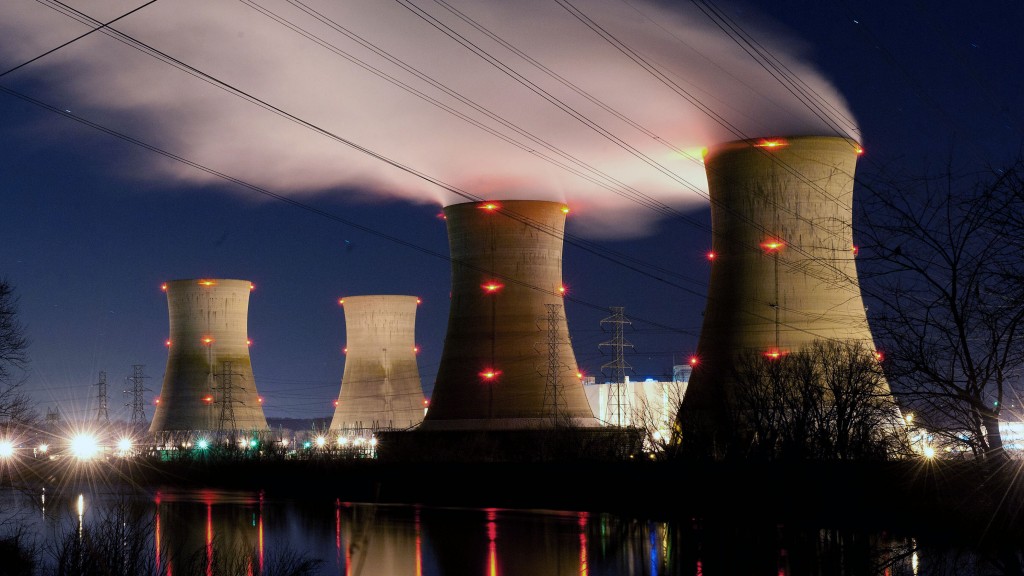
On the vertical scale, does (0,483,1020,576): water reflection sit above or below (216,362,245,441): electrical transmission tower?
below

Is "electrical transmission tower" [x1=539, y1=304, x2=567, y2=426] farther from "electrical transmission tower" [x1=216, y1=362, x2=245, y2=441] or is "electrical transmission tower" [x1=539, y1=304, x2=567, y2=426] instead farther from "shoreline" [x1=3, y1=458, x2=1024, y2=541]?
"electrical transmission tower" [x1=216, y1=362, x2=245, y2=441]

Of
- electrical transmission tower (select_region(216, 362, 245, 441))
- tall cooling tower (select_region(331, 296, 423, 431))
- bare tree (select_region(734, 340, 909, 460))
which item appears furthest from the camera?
tall cooling tower (select_region(331, 296, 423, 431))

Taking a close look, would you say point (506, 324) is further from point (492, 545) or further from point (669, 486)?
point (492, 545)

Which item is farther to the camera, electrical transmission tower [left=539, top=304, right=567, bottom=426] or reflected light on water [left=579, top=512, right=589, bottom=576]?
electrical transmission tower [left=539, top=304, right=567, bottom=426]

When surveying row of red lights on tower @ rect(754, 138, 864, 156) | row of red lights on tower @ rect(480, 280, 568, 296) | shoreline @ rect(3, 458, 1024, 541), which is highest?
row of red lights on tower @ rect(754, 138, 864, 156)

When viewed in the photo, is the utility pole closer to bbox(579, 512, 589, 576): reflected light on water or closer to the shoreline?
the shoreline

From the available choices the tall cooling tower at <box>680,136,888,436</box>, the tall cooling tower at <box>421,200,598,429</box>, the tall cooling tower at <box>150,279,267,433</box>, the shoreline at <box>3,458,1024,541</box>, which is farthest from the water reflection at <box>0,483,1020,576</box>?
the tall cooling tower at <box>150,279,267,433</box>

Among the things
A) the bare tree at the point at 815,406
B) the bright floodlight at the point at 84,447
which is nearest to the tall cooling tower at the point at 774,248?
the bare tree at the point at 815,406

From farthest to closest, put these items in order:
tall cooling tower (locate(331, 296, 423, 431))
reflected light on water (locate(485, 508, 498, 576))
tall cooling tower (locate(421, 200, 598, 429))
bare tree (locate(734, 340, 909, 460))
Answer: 1. tall cooling tower (locate(331, 296, 423, 431))
2. tall cooling tower (locate(421, 200, 598, 429))
3. bare tree (locate(734, 340, 909, 460))
4. reflected light on water (locate(485, 508, 498, 576))
